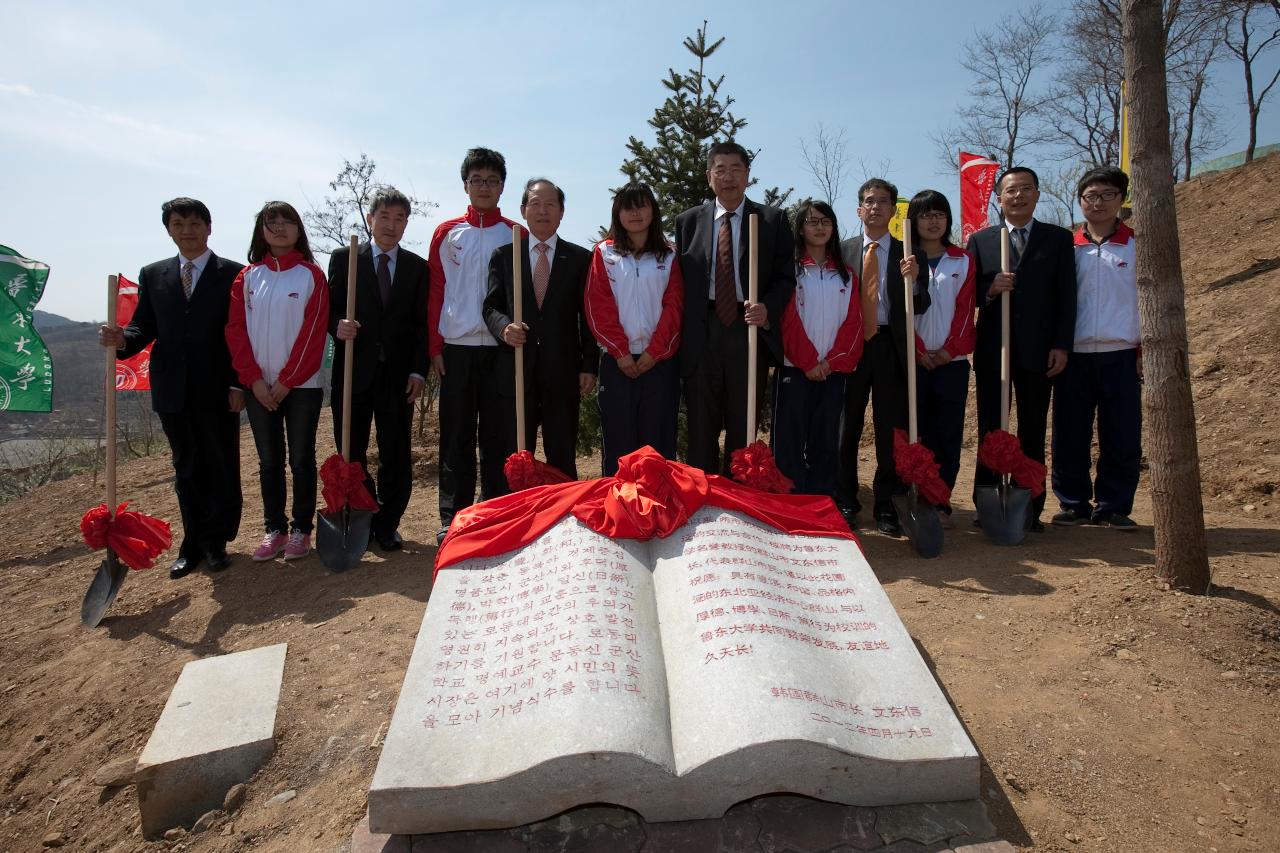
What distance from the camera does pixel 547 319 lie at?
4359 millimetres

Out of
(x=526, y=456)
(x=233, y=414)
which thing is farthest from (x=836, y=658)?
(x=233, y=414)

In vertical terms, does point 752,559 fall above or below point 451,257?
below

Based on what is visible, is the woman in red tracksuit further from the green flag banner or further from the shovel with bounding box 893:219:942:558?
the green flag banner

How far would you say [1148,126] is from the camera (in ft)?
10.5

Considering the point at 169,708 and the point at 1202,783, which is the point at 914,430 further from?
the point at 169,708

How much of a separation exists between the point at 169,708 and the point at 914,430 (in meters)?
3.82

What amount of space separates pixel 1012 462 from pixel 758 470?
67.0 inches

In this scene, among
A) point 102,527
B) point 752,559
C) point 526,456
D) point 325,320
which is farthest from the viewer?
point 325,320

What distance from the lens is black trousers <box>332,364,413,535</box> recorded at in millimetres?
4617

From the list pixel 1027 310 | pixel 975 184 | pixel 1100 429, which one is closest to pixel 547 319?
pixel 1027 310

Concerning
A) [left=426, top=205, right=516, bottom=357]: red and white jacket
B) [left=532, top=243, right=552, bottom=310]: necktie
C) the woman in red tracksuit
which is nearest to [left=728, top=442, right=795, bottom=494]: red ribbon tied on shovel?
[left=532, top=243, right=552, bottom=310]: necktie

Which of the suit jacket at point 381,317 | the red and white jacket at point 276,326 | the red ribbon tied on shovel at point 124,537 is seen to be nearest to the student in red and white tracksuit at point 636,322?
the suit jacket at point 381,317

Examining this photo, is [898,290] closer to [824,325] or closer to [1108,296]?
[824,325]

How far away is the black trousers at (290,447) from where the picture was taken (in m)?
4.46
